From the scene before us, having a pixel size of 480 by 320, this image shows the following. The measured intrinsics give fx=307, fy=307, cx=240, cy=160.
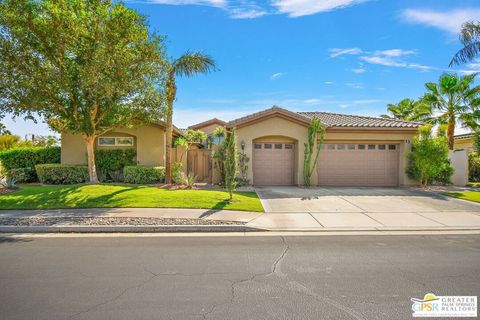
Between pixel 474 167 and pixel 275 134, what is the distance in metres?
15.5

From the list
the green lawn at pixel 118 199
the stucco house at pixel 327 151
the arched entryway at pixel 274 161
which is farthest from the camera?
the arched entryway at pixel 274 161

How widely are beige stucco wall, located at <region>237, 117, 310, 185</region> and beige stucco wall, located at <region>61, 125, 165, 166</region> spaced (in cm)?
510

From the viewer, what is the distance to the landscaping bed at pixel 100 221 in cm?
879

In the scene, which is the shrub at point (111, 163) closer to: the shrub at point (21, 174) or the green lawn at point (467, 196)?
the shrub at point (21, 174)

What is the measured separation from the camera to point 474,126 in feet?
70.8

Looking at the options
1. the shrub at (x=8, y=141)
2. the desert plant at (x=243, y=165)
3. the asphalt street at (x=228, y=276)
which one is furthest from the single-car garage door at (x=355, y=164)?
the shrub at (x=8, y=141)

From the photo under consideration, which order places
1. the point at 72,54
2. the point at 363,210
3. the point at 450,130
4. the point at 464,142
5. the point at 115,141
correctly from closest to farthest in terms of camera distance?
the point at 363,210, the point at 72,54, the point at 115,141, the point at 450,130, the point at 464,142

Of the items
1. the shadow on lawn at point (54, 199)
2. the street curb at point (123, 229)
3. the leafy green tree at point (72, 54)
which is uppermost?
the leafy green tree at point (72, 54)

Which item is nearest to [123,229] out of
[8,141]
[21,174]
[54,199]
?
[54,199]

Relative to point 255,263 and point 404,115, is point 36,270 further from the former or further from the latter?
point 404,115

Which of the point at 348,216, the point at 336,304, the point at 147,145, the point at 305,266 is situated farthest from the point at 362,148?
the point at 336,304

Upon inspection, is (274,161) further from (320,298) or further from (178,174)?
(320,298)

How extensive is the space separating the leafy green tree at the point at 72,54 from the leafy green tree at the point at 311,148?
8789 mm

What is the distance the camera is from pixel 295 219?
32.2ft
